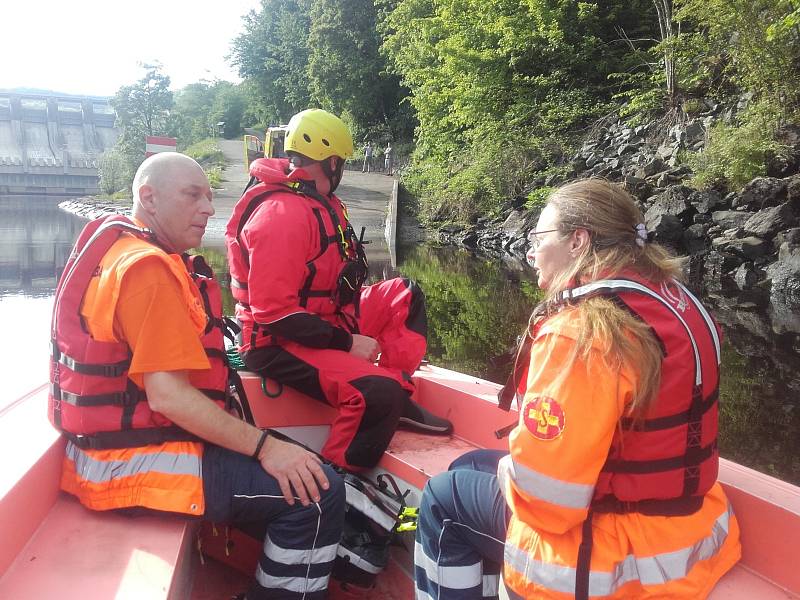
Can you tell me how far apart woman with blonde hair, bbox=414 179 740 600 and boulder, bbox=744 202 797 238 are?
1111 cm

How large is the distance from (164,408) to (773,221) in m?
11.8

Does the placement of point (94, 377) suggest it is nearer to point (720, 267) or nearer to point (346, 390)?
point (346, 390)

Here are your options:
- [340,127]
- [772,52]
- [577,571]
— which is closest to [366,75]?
[772,52]

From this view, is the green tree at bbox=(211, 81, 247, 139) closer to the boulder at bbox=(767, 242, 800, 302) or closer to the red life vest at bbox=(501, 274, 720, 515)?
the boulder at bbox=(767, 242, 800, 302)

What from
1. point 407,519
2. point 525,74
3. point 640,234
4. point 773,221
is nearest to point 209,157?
point 525,74

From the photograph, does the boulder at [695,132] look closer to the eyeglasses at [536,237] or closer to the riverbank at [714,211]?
the riverbank at [714,211]

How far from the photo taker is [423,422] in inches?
111

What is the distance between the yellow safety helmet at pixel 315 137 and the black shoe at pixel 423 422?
46.9 inches

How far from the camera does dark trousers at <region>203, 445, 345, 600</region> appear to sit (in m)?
1.70

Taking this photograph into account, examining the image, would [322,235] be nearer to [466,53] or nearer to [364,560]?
[364,560]

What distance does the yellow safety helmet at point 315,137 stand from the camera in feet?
8.83

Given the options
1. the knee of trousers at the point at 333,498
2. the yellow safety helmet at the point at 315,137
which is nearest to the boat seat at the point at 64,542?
the knee of trousers at the point at 333,498

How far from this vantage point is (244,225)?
2580 millimetres

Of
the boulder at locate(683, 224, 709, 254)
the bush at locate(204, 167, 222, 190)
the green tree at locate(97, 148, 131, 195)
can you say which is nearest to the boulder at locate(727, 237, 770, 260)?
the boulder at locate(683, 224, 709, 254)
